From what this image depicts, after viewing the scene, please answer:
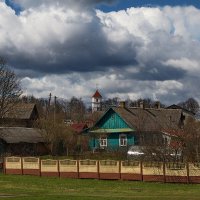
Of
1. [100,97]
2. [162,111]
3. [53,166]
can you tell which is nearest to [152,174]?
[53,166]

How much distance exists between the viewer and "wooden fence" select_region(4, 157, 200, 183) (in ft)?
112

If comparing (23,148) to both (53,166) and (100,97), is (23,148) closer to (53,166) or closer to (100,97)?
(53,166)

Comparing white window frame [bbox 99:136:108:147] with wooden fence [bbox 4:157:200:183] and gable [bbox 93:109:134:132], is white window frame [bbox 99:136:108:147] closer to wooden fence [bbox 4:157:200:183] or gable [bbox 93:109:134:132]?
gable [bbox 93:109:134:132]

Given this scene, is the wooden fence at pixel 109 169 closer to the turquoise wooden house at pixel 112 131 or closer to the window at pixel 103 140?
the turquoise wooden house at pixel 112 131

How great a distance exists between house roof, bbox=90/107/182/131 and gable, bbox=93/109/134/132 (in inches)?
22.3

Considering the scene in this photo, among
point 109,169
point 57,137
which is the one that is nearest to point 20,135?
point 57,137

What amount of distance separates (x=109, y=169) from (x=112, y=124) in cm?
3277

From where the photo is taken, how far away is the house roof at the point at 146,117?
66.3 m

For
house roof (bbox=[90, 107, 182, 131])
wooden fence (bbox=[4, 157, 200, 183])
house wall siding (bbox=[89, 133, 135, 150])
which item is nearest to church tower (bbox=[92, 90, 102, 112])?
house roof (bbox=[90, 107, 182, 131])

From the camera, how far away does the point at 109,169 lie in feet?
122

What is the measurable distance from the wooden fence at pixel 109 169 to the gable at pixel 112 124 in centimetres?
2709

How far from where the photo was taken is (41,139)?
68.5 metres

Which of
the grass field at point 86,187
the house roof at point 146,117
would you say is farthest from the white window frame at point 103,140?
the grass field at point 86,187

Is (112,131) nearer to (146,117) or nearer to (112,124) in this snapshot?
(112,124)
